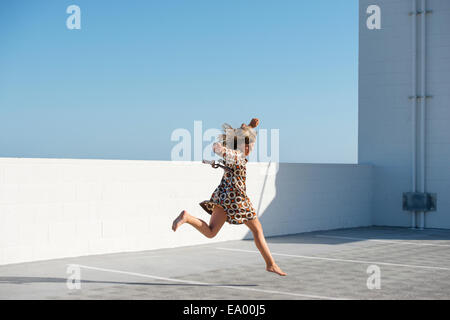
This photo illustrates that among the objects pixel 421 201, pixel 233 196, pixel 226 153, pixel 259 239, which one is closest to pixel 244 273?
pixel 259 239

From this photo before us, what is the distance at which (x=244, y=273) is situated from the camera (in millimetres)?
8148

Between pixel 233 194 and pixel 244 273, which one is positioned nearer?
pixel 233 194

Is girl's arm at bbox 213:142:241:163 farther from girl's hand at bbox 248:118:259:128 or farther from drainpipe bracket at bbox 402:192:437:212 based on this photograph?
drainpipe bracket at bbox 402:192:437:212

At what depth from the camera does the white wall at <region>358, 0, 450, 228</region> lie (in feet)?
49.0

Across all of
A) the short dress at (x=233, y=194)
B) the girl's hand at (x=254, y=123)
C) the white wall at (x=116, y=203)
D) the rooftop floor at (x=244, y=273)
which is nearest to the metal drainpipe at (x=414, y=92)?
the white wall at (x=116, y=203)

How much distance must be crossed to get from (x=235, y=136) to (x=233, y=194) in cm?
68

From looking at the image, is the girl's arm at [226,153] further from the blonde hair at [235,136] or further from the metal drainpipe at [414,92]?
the metal drainpipe at [414,92]

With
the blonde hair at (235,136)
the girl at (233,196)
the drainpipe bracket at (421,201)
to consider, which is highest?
the blonde hair at (235,136)

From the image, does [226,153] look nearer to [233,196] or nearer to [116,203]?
[233,196]

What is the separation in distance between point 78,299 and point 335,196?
942 cm

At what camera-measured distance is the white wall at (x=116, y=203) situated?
9016 millimetres

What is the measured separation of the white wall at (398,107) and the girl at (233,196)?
858 cm

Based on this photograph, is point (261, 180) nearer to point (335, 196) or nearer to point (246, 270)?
point (335, 196)
